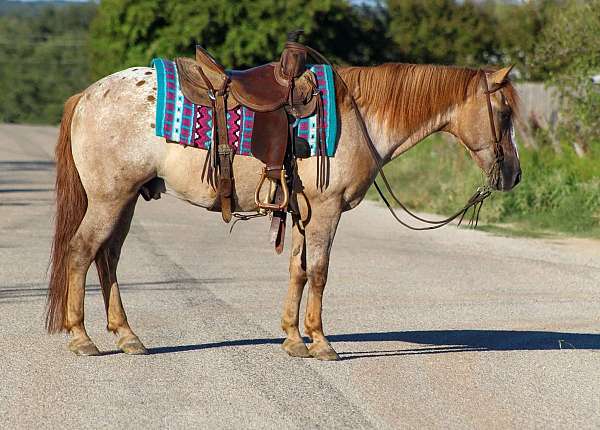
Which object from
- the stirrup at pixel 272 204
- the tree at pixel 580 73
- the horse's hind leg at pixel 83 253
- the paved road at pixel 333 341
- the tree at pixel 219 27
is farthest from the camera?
the tree at pixel 219 27

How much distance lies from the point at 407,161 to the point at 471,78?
1490 centimetres

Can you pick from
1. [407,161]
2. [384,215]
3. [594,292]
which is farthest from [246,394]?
[407,161]

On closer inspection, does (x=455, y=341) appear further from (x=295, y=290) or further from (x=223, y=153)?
(x=223, y=153)

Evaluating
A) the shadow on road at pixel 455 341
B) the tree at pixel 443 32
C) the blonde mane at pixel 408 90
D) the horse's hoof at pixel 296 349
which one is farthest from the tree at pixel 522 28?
the horse's hoof at pixel 296 349

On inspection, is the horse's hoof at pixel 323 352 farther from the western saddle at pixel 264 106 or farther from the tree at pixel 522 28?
the tree at pixel 522 28

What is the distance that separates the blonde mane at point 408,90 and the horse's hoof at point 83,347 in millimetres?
2351

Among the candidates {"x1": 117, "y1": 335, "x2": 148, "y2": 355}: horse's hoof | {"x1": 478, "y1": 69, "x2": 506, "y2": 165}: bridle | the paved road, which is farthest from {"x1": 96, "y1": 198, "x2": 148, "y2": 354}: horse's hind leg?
{"x1": 478, "y1": 69, "x2": 506, "y2": 165}: bridle

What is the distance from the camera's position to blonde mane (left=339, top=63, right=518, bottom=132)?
7496 millimetres

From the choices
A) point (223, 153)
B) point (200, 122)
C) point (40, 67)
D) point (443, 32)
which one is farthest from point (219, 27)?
point (40, 67)

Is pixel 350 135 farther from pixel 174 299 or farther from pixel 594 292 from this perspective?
pixel 594 292

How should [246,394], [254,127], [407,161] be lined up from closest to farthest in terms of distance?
[246,394], [254,127], [407,161]

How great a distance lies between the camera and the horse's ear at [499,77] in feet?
24.1

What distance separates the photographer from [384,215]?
1738 cm

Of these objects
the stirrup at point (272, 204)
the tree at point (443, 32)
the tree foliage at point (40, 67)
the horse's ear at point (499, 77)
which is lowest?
the tree foliage at point (40, 67)
